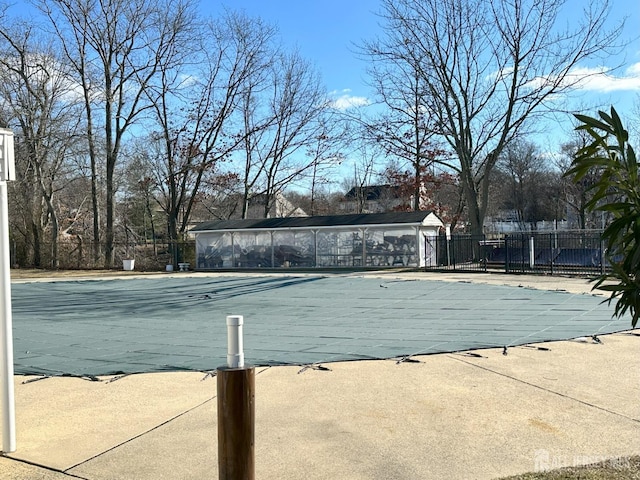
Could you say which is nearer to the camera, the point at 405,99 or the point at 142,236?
the point at 405,99

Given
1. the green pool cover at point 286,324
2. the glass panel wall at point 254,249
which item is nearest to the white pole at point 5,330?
the green pool cover at point 286,324

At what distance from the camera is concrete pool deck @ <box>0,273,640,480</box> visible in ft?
12.9

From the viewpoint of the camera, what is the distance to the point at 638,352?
7457 millimetres

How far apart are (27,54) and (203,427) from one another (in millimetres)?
37586

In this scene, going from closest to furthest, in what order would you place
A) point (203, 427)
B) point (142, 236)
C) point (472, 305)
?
point (203, 427)
point (472, 305)
point (142, 236)

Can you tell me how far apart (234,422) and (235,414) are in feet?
0.14

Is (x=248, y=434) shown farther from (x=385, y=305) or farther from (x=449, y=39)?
(x=449, y=39)

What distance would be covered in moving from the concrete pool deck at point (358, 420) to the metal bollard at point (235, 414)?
0.82 metres

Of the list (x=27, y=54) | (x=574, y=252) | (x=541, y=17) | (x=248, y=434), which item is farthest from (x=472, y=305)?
(x=27, y=54)

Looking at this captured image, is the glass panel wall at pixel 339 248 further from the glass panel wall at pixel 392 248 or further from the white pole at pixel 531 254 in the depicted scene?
the white pole at pixel 531 254

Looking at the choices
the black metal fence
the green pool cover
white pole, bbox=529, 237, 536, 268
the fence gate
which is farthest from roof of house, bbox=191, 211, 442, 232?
the green pool cover

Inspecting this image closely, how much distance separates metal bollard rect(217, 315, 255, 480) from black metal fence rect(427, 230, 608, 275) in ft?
66.9

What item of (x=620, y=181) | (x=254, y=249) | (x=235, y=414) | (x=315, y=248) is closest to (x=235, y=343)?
(x=235, y=414)

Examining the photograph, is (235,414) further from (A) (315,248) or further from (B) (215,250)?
(B) (215,250)
